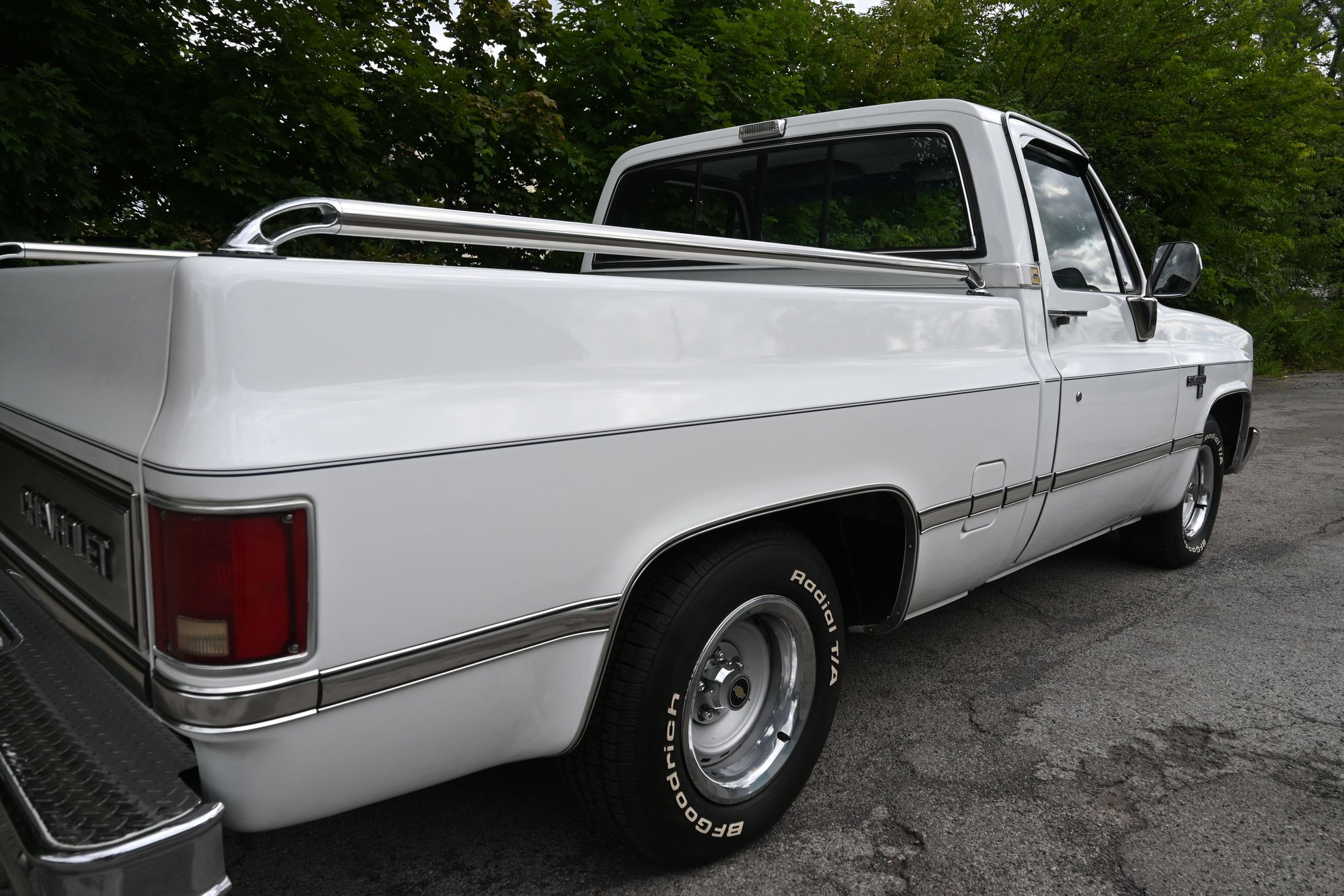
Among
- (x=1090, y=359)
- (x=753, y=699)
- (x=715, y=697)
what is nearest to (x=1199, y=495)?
(x=1090, y=359)

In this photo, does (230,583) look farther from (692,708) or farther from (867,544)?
(867,544)

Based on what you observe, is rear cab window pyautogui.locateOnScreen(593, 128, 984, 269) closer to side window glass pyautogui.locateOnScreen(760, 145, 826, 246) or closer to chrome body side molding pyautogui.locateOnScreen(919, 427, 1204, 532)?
side window glass pyautogui.locateOnScreen(760, 145, 826, 246)

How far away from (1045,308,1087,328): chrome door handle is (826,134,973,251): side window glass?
1.20 ft

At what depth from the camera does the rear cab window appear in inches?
126

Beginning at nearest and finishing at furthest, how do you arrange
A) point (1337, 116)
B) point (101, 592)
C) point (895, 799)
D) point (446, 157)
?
1. point (101, 592)
2. point (895, 799)
3. point (446, 157)
4. point (1337, 116)

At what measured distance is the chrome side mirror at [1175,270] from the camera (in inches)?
147

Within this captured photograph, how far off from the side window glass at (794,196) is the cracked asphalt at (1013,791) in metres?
1.65

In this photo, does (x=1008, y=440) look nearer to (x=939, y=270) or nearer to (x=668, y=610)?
(x=939, y=270)

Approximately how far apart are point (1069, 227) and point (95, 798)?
345cm

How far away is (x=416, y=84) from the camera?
5.70 m

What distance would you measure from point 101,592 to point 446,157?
5189 mm

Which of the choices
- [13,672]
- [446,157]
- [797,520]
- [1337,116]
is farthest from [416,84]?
[1337,116]

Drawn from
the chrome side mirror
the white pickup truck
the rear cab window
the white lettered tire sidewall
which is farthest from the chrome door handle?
the white lettered tire sidewall

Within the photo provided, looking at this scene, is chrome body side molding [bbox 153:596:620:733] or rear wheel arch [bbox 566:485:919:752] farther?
rear wheel arch [bbox 566:485:919:752]
